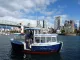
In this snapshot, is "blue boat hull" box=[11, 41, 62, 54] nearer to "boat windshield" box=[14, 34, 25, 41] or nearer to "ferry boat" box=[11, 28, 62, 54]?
"ferry boat" box=[11, 28, 62, 54]

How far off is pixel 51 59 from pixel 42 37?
21.9 feet

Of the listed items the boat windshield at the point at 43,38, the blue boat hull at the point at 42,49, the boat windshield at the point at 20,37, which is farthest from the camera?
the boat windshield at the point at 20,37

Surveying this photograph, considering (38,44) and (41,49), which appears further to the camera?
(41,49)

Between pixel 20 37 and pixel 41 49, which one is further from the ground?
pixel 20 37

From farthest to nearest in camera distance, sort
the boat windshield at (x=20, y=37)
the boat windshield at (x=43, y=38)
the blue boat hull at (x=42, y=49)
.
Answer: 1. the boat windshield at (x=20, y=37)
2. the boat windshield at (x=43, y=38)
3. the blue boat hull at (x=42, y=49)

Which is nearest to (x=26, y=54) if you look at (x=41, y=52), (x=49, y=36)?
(x=41, y=52)

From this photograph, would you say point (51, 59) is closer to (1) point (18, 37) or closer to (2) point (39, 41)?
(2) point (39, 41)

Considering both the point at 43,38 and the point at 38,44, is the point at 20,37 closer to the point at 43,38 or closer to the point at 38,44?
the point at 43,38

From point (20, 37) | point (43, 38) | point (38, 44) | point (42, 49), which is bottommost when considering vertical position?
point (42, 49)

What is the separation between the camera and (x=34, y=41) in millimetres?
36719

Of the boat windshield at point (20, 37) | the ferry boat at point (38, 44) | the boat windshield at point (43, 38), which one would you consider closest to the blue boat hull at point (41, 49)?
the ferry boat at point (38, 44)

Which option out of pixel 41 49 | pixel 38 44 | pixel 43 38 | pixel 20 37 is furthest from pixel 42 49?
pixel 20 37

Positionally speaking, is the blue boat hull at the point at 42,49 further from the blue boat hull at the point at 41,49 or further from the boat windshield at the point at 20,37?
the boat windshield at the point at 20,37

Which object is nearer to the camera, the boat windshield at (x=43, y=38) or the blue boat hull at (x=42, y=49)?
the blue boat hull at (x=42, y=49)
